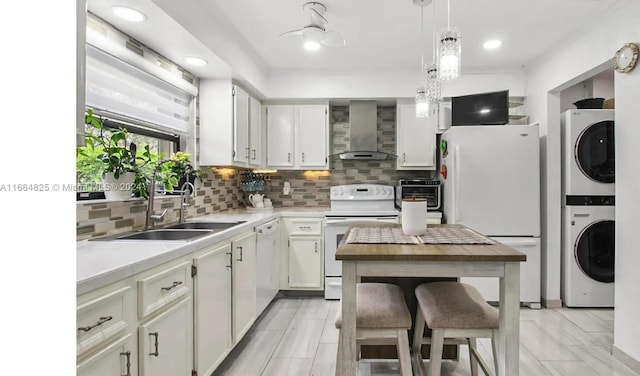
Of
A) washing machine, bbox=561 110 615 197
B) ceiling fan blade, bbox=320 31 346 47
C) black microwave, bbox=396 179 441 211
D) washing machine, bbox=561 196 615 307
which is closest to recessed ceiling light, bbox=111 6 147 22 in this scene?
ceiling fan blade, bbox=320 31 346 47

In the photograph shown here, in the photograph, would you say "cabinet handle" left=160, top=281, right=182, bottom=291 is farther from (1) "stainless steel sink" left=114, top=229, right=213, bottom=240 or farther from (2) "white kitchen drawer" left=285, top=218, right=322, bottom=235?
(2) "white kitchen drawer" left=285, top=218, right=322, bottom=235

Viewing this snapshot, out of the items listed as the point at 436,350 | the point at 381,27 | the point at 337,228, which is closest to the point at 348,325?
the point at 436,350

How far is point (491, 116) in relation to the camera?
11.2 ft

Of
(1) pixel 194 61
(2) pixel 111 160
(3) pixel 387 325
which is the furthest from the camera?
(1) pixel 194 61

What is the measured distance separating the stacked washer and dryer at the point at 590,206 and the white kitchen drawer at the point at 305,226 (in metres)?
2.32

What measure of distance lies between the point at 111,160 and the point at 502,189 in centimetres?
312

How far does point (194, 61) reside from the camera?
2.63 metres

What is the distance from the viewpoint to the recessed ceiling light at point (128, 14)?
185 centimetres

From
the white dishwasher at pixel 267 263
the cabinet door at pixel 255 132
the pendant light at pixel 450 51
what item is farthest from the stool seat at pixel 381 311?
the cabinet door at pixel 255 132

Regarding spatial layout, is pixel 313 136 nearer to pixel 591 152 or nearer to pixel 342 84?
pixel 342 84

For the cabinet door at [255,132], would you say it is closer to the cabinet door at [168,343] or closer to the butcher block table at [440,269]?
the cabinet door at [168,343]
